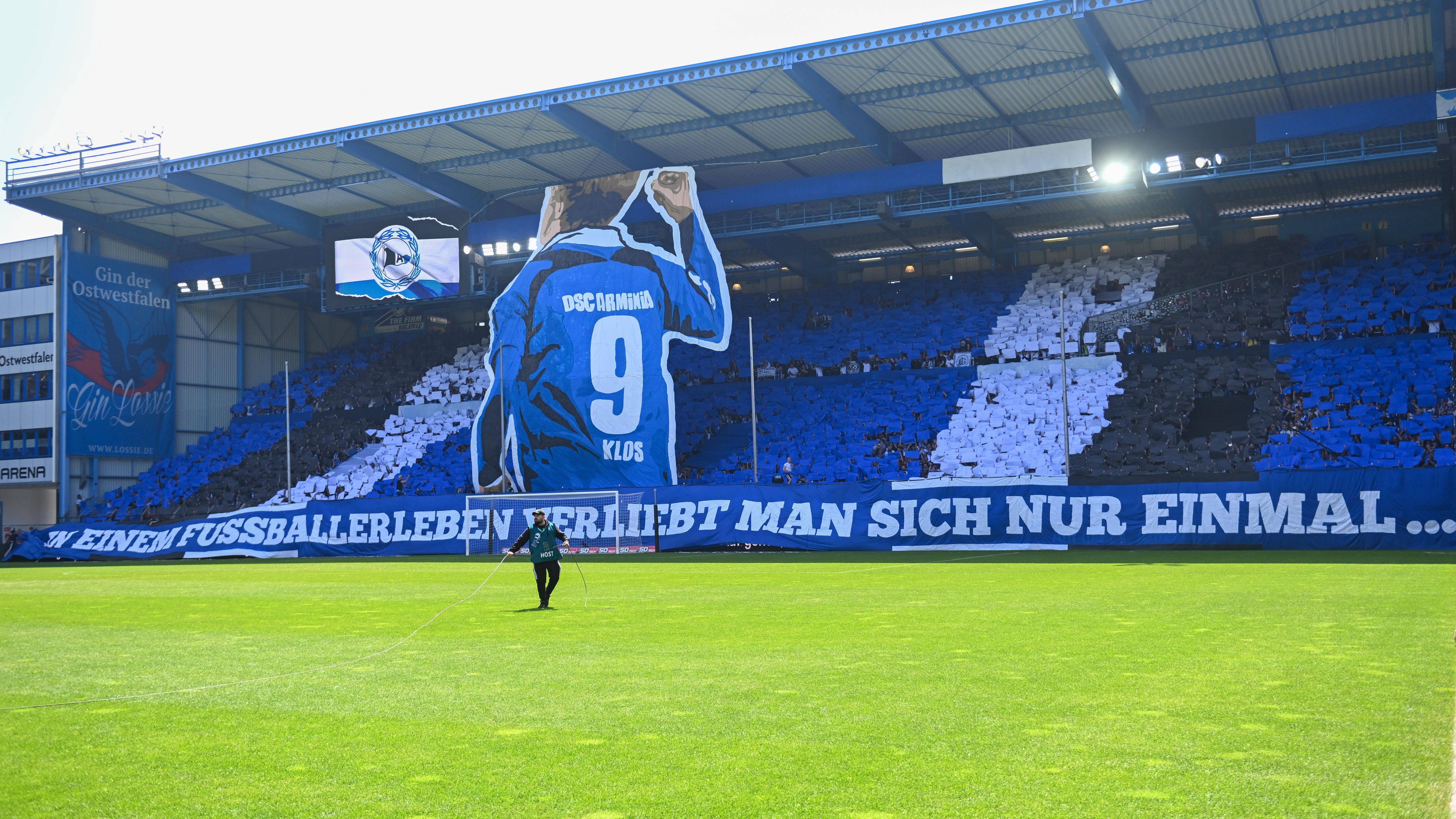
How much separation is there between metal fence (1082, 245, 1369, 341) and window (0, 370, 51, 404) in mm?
41693

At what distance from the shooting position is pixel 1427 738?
6617 mm

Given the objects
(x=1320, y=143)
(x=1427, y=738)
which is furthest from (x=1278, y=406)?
(x=1427, y=738)

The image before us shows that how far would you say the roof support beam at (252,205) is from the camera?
146 ft

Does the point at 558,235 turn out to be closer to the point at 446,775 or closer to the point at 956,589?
the point at 956,589

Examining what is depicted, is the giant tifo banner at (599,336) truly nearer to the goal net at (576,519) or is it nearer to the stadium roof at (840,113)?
the goal net at (576,519)

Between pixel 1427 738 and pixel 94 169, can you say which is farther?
pixel 94 169

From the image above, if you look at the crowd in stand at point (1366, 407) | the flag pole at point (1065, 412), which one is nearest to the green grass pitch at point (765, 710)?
the flag pole at point (1065, 412)

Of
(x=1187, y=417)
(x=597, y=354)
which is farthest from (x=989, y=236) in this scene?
(x=597, y=354)

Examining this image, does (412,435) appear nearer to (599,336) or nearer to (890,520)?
(599,336)

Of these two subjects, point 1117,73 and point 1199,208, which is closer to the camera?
point 1117,73

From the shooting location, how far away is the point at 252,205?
154 feet

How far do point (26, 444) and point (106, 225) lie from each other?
9808 mm

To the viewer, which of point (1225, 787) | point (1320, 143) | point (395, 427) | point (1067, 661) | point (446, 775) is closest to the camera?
point (1225, 787)

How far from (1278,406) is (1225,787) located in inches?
1284
